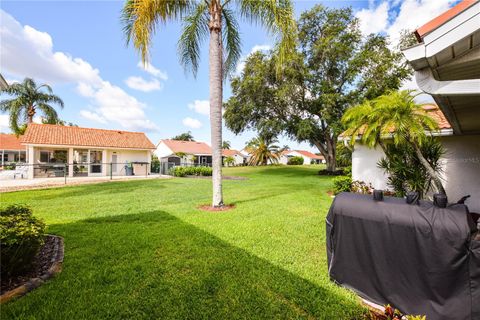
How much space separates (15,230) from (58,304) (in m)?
1.24

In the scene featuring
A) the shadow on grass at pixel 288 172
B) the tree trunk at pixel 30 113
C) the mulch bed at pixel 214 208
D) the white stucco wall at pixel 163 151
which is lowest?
the mulch bed at pixel 214 208

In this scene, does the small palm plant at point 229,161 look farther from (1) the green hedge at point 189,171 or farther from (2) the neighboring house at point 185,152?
(1) the green hedge at point 189,171

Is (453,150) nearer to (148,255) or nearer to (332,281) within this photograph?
(332,281)

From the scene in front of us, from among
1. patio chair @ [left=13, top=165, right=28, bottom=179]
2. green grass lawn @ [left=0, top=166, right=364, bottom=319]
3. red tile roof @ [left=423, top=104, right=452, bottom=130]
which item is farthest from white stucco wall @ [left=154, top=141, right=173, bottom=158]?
red tile roof @ [left=423, top=104, right=452, bottom=130]

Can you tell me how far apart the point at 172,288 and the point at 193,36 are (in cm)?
793

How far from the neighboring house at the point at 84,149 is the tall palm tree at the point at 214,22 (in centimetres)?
1199

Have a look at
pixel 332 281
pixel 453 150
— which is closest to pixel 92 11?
pixel 332 281

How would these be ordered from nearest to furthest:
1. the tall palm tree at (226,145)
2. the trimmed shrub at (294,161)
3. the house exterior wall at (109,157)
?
the house exterior wall at (109,157)
the trimmed shrub at (294,161)
the tall palm tree at (226,145)

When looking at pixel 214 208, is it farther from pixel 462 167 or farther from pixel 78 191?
pixel 462 167

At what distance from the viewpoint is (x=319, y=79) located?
733 inches

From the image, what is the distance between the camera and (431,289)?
7.39 ft

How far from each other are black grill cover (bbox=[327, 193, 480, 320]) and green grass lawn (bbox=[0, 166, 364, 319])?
1.13ft

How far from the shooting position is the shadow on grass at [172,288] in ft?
7.84

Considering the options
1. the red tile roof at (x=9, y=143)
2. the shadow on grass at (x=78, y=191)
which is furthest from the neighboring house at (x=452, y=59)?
the red tile roof at (x=9, y=143)
